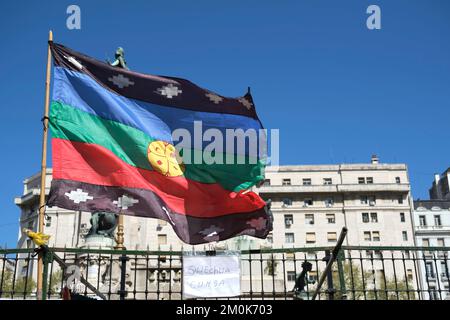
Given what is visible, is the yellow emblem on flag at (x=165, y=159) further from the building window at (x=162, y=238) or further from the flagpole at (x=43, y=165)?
the building window at (x=162, y=238)

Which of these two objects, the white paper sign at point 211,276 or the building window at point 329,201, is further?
the building window at point 329,201

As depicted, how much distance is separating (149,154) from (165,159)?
1.15ft

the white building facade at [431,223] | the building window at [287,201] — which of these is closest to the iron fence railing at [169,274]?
the building window at [287,201]

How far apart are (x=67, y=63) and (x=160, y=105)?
2.05 m

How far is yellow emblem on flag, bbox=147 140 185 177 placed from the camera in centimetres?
1132

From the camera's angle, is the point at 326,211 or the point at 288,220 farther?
the point at 326,211

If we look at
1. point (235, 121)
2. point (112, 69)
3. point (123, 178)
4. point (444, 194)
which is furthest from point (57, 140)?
point (444, 194)

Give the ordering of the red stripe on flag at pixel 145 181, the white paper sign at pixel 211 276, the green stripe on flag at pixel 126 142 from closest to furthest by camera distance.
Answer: the white paper sign at pixel 211 276 < the red stripe on flag at pixel 145 181 < the green stripe on flag at pixel 126 142

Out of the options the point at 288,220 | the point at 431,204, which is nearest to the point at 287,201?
the point at 288,220

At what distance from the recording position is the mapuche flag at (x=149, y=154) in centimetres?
1056

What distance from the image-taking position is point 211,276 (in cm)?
971

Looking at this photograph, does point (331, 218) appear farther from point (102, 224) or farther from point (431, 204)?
point (102, 224)

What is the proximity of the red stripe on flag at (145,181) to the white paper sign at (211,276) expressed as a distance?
169 cm
